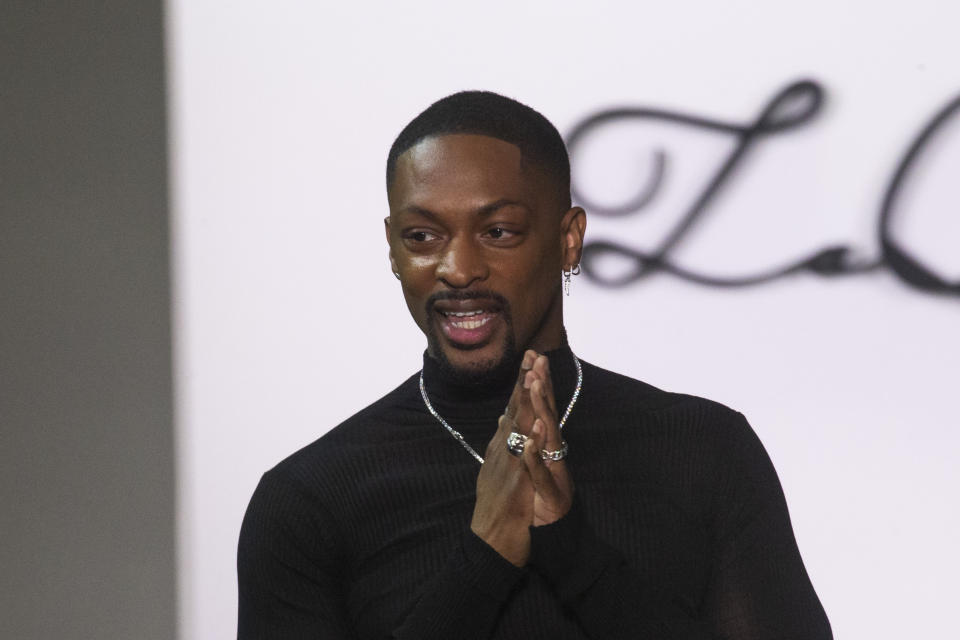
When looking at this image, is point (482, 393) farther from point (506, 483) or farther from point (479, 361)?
point (506, 483)

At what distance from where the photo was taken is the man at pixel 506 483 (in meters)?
1.04

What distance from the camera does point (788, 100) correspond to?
1.60 metres

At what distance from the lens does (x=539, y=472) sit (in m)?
1.03

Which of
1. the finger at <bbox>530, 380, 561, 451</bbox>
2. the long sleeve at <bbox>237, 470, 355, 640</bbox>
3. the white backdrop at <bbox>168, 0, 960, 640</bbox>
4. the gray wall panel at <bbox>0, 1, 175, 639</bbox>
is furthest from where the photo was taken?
the gray wall panel at <bbox>0, 1, 175, 639</bbox>

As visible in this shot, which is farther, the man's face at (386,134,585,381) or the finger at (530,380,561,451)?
the man's face at (386,134,585,381)

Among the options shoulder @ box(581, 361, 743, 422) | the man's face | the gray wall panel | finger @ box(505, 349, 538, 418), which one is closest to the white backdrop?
the gray wall panel

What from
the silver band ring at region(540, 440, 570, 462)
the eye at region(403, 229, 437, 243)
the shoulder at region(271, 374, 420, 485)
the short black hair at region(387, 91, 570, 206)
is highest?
the short black hair at region(387, 91, 570, 206)

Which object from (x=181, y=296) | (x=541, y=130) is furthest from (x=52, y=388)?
(x=541, y=130)

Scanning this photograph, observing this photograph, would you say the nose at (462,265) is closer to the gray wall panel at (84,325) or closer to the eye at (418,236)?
the eye at (418,236)

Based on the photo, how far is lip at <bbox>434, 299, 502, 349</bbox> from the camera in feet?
3.69

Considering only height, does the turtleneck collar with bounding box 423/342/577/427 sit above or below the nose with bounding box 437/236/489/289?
below

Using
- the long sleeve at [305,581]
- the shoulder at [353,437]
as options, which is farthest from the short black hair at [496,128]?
the long sleeve at [305,581]

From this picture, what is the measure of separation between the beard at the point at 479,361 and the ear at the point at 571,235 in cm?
10

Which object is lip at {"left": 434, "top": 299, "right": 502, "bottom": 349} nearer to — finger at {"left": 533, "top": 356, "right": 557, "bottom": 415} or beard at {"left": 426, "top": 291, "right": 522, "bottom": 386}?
beard at {"left": 426, "top": 291, "right": 522, "bottom": 386}
